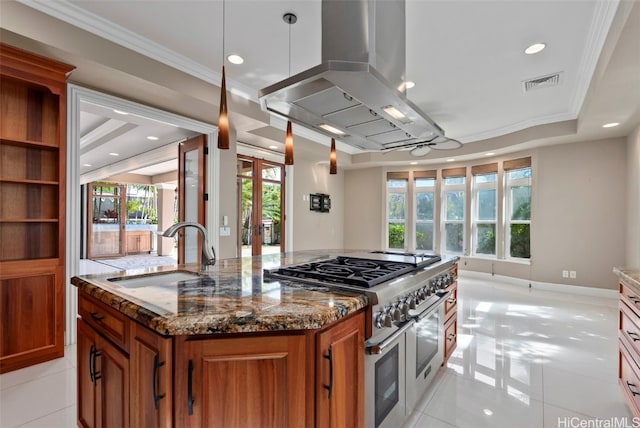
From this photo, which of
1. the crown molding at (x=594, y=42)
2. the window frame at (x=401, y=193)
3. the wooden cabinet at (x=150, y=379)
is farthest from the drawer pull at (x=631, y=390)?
the window frame at (x=401, y=193)

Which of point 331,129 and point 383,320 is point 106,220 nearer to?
point 331,129

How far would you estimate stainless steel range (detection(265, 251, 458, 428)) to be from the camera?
4.35 ft

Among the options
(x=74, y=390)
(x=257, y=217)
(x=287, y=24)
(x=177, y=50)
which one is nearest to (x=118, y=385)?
(x=74, y=390)

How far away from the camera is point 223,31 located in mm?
2582

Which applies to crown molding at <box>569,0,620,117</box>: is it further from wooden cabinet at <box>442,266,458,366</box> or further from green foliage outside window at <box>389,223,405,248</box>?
green foliage outside window at <box>389,223,405,248</box>

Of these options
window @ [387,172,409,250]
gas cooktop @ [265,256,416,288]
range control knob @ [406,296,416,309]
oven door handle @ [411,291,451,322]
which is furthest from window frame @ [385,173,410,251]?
range control knob @ [406,296,416,309]

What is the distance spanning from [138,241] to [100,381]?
10171 millimetres

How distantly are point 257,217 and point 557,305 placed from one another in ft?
15.6

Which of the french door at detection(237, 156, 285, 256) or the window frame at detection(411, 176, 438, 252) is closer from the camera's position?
the french door at detection(237, 156, 285, 256)

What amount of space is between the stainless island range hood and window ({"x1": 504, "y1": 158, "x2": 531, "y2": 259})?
4592mm

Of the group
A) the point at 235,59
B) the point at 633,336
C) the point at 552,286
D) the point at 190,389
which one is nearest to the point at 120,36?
the point at 235,59

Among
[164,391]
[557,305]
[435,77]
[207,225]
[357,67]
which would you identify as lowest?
[557,305]

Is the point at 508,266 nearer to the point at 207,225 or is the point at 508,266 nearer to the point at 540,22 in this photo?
the point at 540,22

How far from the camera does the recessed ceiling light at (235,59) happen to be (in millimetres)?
2967
